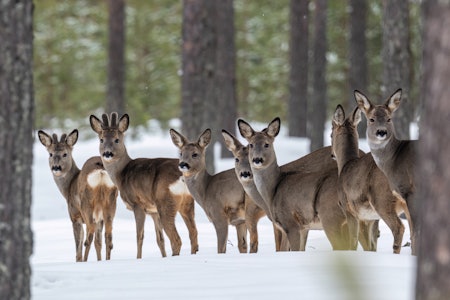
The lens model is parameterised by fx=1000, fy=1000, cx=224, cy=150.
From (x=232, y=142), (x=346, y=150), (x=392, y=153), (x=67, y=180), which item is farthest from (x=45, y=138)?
(x=392, y=153)

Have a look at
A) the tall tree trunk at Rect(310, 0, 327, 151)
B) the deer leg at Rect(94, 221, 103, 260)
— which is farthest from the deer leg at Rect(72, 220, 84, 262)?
the tall tree trunk at Rect(310, 0, 327, 151)

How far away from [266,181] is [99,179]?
2.47 m

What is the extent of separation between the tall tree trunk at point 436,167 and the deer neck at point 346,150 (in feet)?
19.1

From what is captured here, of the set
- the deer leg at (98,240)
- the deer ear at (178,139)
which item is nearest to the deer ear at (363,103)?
the deer ear at (178,139)

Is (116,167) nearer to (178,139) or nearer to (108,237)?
(108,237)

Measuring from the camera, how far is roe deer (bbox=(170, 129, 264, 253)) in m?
11.1

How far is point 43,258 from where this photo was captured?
39.6 ft

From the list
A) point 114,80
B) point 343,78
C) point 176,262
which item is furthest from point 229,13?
point 176,262

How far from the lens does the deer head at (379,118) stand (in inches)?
374

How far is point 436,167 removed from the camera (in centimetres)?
417

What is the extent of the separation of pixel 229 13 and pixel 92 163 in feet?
43.5

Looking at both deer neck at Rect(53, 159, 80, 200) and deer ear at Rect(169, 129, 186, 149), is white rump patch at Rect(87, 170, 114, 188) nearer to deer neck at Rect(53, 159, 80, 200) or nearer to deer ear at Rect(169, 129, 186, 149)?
deer neck at Rect(53, 159, 80, 200)

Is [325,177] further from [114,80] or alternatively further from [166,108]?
[166,108]

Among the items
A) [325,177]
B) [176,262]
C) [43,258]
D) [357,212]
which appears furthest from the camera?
[43,258]
